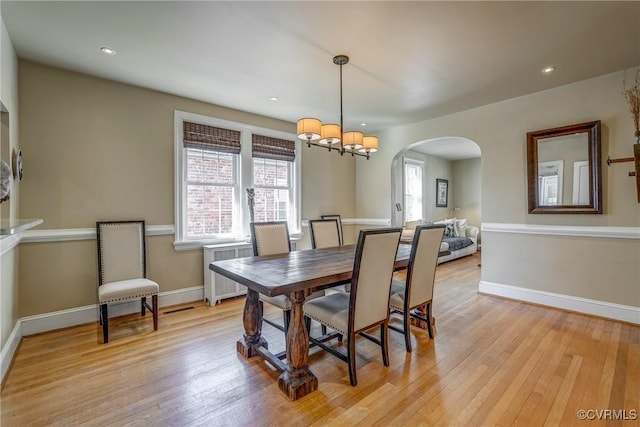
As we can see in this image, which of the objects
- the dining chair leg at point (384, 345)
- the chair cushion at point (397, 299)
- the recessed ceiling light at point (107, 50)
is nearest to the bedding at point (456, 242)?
the chair cushion at point (397, 299)

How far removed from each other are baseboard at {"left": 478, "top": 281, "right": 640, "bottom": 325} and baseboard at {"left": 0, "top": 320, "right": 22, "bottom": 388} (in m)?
4.88

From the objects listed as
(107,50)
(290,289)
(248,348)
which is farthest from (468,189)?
(107,50)

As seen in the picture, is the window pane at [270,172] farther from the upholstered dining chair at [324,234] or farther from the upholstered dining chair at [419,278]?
the upholstered dining chair at [419,278]

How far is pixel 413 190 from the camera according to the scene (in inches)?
287

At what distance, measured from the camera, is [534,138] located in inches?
140

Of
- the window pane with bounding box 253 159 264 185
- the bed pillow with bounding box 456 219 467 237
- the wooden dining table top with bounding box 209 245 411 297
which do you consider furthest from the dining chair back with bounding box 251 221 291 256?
the bed pillow with bounding box 456 219 467 237

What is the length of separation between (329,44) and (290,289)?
79.5 inches

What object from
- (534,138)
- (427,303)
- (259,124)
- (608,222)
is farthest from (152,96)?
(608,222)

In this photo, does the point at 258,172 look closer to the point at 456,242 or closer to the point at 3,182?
the point at 3,182

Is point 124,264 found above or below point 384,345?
above

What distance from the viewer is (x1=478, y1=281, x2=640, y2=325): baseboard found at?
3031 millimetres

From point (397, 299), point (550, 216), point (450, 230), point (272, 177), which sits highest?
point (272, 177)

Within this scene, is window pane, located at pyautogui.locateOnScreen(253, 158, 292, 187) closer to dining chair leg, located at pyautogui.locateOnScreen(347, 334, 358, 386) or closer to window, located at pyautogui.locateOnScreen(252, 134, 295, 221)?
window, located at pyautogui.locateOnScreen(252, 134, 295, 221)

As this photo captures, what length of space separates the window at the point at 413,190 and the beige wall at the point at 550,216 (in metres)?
2.50
